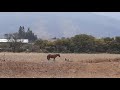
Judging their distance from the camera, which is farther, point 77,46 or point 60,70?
point 77,46

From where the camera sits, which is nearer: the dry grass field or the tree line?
the dry grass field

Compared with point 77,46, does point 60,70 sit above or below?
below

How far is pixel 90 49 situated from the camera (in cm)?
3064

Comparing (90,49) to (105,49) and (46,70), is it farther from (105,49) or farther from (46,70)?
(46,70)

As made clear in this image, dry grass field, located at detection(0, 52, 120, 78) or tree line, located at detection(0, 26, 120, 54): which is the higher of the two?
tree line, located at detection(0, 26, 120, 54)

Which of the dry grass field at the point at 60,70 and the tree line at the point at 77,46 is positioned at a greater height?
the tree line at the point at 77,46

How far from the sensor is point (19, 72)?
13719 mm

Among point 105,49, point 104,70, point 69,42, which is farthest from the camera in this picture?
point 69,42

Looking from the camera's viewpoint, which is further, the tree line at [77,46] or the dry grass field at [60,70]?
the tree line at [77,46]
